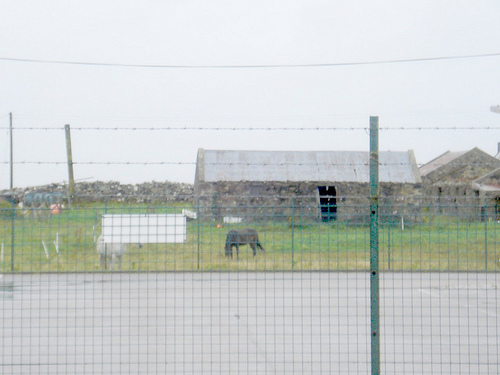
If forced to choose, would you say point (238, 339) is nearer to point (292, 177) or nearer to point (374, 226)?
point (374, 226)

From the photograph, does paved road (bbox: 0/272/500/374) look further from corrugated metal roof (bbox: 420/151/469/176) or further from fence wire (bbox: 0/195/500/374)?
corrugated metal roof (bbox: 420/151/469/176)

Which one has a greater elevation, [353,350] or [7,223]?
[7,223]

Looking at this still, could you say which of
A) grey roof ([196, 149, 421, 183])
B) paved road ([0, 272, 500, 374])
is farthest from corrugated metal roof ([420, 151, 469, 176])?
paved road ([0, 272, 500, 374])

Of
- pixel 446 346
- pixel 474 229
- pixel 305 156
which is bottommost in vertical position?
pixel 446 346

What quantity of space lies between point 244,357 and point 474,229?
317cm

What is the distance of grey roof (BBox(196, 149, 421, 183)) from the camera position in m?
31.0

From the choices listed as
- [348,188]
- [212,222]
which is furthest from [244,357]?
[348,188]

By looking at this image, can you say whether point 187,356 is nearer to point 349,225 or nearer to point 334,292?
point 349,225

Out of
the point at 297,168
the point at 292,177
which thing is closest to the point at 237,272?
the point at 292,177

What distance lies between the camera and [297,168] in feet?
104

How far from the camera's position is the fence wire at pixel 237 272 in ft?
19.8

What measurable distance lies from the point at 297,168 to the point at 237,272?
2572 cm

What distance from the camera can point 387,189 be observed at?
3184cm

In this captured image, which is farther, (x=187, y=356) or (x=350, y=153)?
(x=350, y=153)
